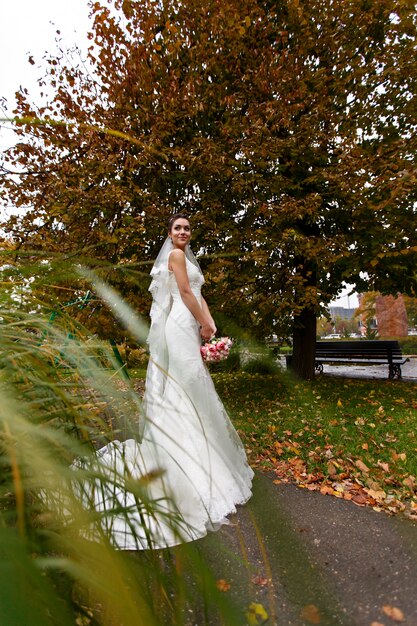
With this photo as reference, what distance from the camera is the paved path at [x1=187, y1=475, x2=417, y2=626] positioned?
1923mm

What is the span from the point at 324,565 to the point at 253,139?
5.02 metres

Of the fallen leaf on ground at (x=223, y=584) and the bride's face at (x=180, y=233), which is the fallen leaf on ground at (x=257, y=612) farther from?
the bride's face at (x=180, y=233)

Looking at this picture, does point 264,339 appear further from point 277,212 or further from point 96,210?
point 96,210

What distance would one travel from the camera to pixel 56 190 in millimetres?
4891

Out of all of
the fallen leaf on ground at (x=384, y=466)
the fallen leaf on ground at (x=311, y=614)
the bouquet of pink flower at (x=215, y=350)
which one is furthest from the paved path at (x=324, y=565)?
the bouquet of pink flower at (x=215, y=350)

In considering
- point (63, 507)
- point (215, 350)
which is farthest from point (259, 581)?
point (215, 350)

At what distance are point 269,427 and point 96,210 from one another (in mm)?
3569

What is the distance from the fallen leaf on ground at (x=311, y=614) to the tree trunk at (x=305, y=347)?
6.42 meters

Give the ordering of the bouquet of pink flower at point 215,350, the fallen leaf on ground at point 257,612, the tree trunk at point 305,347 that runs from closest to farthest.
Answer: the fallen leaf on ground at point 257,612
the bouquet of pink flower at point 215,350
the tree trunk at point 305,347

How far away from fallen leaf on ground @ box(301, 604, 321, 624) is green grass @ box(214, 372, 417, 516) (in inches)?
57.4

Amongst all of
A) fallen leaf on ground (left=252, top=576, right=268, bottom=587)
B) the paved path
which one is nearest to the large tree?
the paved path

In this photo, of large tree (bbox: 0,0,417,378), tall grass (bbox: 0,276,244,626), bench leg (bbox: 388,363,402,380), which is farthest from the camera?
bench leg (bbox: 388,363,402,380)

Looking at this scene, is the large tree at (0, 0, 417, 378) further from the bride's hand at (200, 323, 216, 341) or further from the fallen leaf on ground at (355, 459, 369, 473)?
the fallen leaf on ground at (355, 459, 369, 473)

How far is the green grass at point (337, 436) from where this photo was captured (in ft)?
11.8
